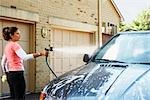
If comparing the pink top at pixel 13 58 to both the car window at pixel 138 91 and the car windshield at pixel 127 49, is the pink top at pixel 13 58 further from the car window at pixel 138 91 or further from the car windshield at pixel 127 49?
the car window at pixel 138 91

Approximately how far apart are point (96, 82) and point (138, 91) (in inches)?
22.3

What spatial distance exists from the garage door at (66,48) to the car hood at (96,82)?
826 centimetres

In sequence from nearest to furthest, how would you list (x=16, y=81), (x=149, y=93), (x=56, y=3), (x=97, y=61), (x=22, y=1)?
(x=149, y=93), (x=97, y=61), (x=16, y=81), (x=22, y=1), (x=56, y=3)

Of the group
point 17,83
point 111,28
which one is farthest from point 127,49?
point 111,28

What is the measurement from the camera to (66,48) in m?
14.5

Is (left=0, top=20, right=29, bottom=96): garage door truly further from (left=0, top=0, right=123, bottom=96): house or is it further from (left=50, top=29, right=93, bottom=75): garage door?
(left=50, top=29, right=93, bottom=75): garage door

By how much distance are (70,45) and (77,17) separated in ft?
3.75

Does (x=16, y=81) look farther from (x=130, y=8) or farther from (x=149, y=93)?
(x=130, y=8)

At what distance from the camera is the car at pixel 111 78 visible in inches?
177

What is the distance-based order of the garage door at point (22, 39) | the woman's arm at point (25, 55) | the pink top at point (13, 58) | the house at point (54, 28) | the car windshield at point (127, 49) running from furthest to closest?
Result: 1. the house at point (54, 28)
2. the garage door at point (22, 39)
3. the pink top at point (13, 58)
4. the woman's arm at point (25, 55)
5. the car windshield at point (127, 49)

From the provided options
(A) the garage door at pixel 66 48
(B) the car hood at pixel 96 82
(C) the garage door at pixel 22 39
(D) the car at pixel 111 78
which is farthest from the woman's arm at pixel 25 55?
A: (A) the garage door at pixel 66 48

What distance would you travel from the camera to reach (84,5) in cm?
1587

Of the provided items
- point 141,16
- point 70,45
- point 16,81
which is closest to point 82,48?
point 70,45

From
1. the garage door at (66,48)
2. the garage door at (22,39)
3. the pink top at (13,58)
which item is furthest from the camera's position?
the garage door at (66,48)
